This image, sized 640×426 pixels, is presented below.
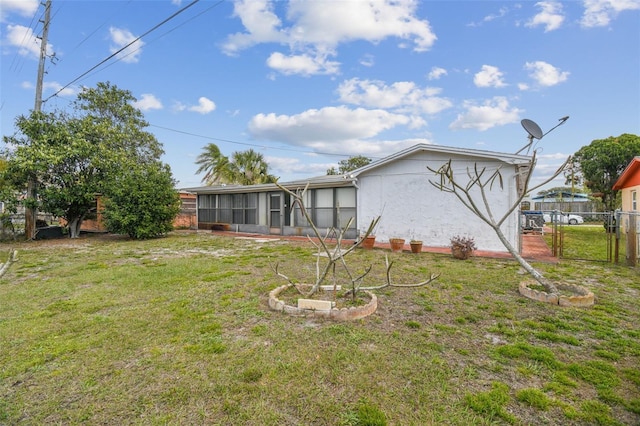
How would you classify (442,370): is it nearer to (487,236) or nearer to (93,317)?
(93,317)

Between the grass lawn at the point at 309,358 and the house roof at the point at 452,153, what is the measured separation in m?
4.30

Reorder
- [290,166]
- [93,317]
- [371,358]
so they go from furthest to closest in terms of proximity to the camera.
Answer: [290,166]
[93,317]
[371,358]

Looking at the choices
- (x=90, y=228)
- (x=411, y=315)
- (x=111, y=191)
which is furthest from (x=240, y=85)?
(x=411, y=315)

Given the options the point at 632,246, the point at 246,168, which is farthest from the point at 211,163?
the point at 632,246

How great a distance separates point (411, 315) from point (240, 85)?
1503 centimetres

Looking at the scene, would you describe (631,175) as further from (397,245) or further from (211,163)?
(211,163)

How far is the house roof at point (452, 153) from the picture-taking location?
8.51 meters

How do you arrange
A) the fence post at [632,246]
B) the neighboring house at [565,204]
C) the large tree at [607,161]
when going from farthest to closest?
the neighboring house at [565,204] → the large tree at [607,161] → the fence post at [632,246]

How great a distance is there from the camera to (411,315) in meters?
3.92

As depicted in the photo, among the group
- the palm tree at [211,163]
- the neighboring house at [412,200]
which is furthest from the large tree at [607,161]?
the palm tree at [211,163]

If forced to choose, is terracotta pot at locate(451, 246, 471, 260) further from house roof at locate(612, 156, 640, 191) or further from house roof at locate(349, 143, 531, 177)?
house roof at locate(612, 156, 640, 191)

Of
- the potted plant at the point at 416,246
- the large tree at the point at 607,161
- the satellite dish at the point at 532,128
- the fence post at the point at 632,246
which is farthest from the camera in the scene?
the large tree at the point at 607,161

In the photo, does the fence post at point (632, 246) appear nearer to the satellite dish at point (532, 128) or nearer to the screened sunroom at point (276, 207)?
the satellite dish at point (532, 128)

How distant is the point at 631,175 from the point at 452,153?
34.0 ft
